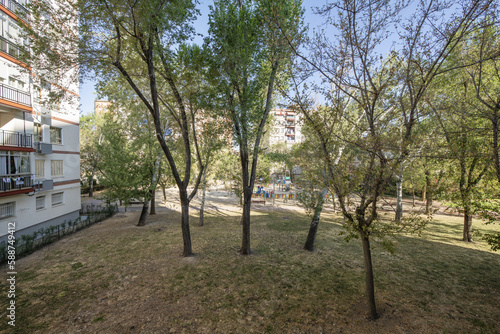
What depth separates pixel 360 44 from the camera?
19.8ft

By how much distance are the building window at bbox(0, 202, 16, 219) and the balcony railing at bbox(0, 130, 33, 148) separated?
3631 millimetres

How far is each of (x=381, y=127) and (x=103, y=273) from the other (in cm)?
1119

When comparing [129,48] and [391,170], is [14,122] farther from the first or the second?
[391,170]

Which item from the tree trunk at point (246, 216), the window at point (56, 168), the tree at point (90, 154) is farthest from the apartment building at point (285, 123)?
the tree at point (90, 154)

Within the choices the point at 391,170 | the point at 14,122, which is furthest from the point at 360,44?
the point at 14,122

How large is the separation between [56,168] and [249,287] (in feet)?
60.8

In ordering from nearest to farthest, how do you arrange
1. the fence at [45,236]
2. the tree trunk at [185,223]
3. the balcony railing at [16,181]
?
the tree trunk at [185,223], the fence at [45,236], the balcony railing at [16,181]

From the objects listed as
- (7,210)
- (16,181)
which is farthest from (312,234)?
(7,210)

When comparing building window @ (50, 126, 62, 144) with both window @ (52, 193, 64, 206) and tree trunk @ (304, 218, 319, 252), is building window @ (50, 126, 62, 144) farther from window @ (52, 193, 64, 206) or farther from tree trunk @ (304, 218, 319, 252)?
tree trunk @ (304, 218, 319, 252)

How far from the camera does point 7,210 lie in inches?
510

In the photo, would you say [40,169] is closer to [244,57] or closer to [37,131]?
[37,131]

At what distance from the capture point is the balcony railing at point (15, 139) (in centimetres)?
1239

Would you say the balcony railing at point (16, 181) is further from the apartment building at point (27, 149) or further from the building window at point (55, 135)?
the building window at point (55, 135)

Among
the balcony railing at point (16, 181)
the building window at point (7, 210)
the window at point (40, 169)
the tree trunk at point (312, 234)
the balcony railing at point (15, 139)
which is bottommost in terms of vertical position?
the tree trunk at point (312, 234)
